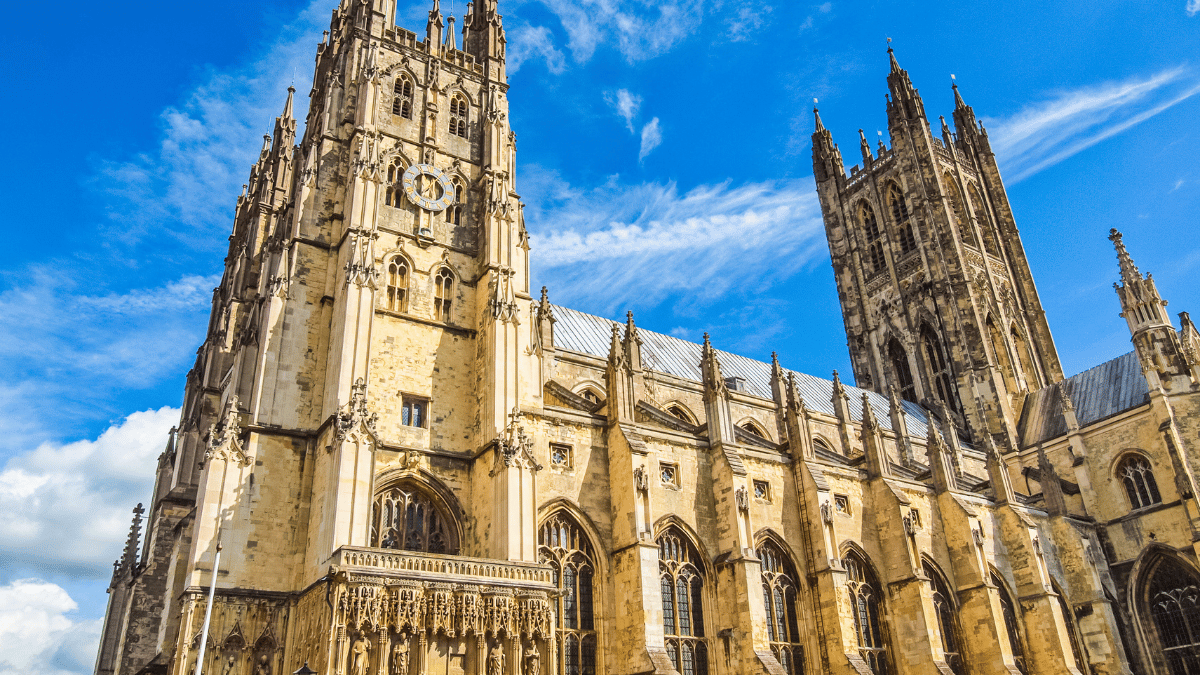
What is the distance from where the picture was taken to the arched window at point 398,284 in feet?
88.0

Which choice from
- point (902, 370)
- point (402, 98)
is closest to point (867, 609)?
point (402, 98)

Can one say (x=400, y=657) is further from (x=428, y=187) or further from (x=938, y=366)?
(x=938, y=366)

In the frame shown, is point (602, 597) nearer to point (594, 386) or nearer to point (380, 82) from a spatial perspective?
point (594, 386)

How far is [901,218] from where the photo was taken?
58.0 m

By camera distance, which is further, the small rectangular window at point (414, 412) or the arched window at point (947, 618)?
the arched window at point (947, 618)

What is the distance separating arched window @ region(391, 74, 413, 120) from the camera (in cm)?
3092

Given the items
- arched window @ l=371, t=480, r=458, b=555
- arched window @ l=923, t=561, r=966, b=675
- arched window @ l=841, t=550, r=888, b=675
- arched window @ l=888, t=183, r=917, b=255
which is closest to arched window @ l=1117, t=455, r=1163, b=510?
arched window @ l=923, t=561, r=966, b=675

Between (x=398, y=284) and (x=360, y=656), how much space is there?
1215 cm

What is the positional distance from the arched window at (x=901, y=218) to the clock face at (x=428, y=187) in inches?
1445

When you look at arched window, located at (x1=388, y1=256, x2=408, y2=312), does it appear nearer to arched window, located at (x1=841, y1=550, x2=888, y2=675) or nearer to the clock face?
the clock face

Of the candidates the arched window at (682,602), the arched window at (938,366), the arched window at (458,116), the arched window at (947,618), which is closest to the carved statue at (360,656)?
the arched window at (682,602)

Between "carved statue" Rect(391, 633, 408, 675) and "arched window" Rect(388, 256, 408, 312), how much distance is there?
10.8 metres

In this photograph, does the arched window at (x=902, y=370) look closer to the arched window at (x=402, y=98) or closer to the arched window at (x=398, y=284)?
the arched window at (x=402, y=98)

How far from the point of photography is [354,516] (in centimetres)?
2145
